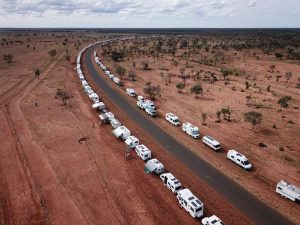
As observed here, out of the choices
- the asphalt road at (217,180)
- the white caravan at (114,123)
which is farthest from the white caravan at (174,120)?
the white caravan at (114,123)

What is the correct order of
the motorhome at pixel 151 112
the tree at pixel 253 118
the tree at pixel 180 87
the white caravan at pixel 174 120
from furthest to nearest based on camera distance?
1. the tree at pixel 180 87
2. the motorhome at pixel 151 112
3. the white caravan at pixel 174 120
4. the tree at pixel 253 118

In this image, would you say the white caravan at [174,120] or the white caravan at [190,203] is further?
the white caravan at [174,120]

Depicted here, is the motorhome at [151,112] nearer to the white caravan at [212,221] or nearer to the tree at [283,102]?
the tree at [283,102]

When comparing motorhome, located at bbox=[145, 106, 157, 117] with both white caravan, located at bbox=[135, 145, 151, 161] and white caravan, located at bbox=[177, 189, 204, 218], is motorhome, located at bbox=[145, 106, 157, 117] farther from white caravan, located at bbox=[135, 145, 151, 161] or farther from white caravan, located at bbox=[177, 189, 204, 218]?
white caravan, located at bbox=[177, 189, 204, 218]

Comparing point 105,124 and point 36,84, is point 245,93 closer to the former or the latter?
point 105,124

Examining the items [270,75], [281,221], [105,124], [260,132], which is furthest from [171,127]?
[270,75]
